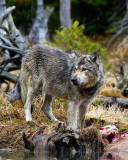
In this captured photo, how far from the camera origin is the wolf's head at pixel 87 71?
24.6ft

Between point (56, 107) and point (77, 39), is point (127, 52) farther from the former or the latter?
point (56, 107)

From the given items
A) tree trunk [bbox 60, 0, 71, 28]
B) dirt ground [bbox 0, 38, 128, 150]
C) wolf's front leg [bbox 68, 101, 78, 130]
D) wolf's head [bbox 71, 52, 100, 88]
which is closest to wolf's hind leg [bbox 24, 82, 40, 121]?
dirt ground [bbox 0, 38, 128, 150]

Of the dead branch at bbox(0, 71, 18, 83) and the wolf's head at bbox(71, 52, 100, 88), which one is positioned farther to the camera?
the dead branch at bbox(0, 71, 18, 83)

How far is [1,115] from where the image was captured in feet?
29.9

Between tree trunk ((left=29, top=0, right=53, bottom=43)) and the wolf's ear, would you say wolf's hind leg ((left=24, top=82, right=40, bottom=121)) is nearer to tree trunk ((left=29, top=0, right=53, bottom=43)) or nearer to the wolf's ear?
the wolf's ear

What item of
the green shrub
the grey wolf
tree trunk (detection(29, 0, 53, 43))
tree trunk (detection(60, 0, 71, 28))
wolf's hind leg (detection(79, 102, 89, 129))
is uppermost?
tree trunk (detection(60, 0, 71, 28))

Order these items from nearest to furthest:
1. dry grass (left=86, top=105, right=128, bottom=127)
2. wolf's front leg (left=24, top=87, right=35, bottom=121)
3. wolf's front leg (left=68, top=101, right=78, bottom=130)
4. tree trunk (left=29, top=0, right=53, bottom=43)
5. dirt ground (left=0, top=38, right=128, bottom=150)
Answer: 1. dirt ground (left=0, top=38, right=128, bottom=150)
2. wolf's front leg (left=68, top=101, right=78, bottom=130)
3. wolf's front leg (left=24, top=87, right=35, bottom=121)
4. dry grass (left=86, top=105, right=128, bottom=127)
5. tree trunk (left=29, top=0, right=53, bottom=43)

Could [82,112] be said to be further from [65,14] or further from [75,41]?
[65,14]

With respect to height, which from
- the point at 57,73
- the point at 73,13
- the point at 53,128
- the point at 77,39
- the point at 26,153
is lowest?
the point at 26,153

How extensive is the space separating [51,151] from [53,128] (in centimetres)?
58

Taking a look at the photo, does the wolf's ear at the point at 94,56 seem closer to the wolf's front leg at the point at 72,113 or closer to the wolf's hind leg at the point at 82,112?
the wolf's front leg at the point at 72,113

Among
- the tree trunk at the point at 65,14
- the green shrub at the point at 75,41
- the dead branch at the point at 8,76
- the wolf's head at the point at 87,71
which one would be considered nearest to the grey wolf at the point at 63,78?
the wolf's head at the point at 87,71

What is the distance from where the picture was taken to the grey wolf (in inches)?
301

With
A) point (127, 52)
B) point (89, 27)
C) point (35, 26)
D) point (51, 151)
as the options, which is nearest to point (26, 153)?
point (51, 151)
